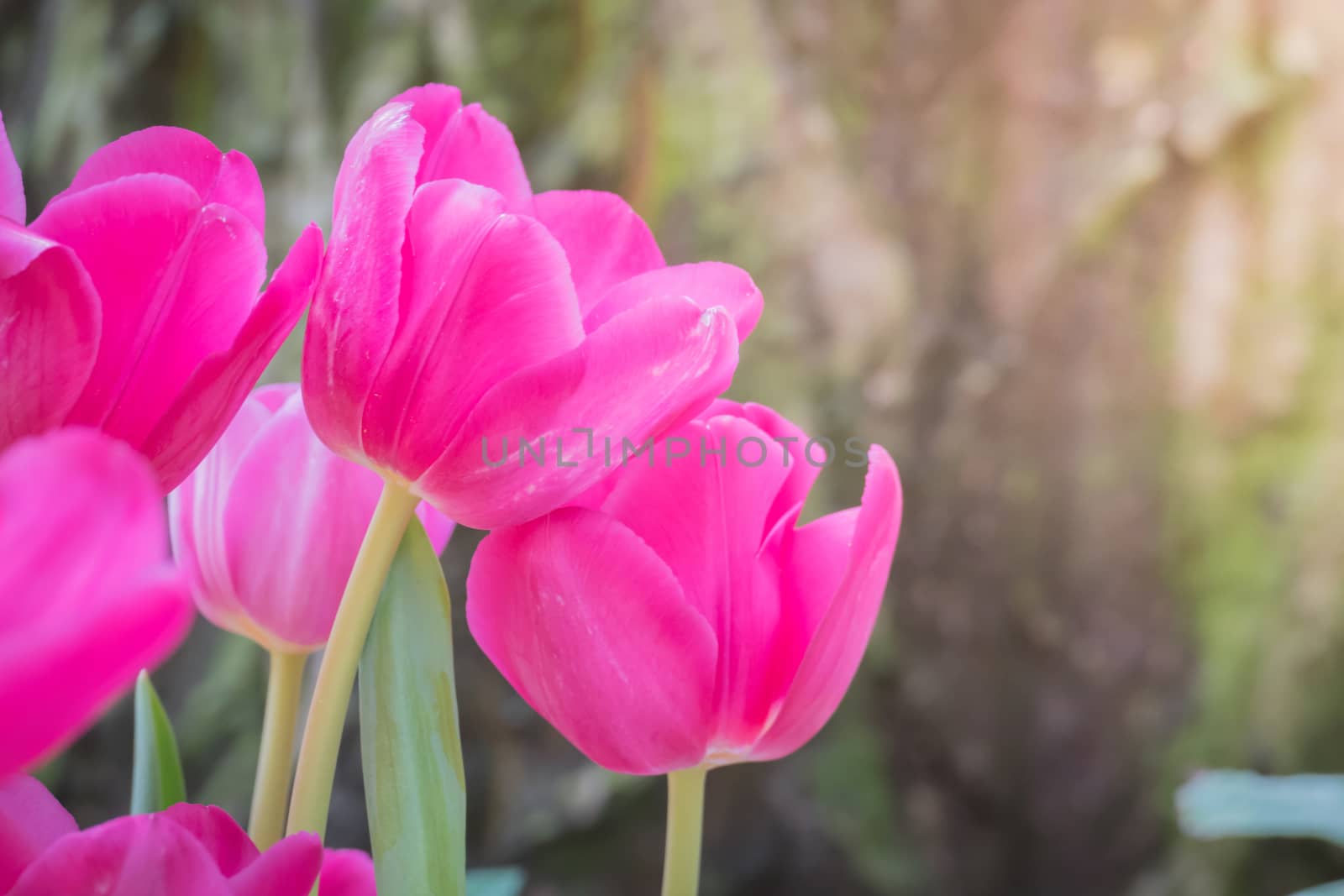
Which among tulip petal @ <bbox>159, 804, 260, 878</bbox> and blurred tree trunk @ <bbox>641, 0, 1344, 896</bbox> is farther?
blurred tree trunk @ <bbox>641, 0, 1344, 896</bbox>

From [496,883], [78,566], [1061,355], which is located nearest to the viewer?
[78,566]

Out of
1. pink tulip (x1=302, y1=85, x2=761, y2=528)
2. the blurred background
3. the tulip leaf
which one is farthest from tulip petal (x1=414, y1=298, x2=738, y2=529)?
the blurred background

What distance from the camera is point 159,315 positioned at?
0.35 feet

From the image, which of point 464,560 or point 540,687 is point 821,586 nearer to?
point 540,687

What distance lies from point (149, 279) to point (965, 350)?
102cm

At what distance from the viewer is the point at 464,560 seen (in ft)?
3.20

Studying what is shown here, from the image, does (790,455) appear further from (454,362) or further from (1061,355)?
(1061,355)

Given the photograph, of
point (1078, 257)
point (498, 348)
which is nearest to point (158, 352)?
point (498, 348)

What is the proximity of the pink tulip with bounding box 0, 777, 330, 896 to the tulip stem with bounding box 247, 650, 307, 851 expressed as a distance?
0.03 m

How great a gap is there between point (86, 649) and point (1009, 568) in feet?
3.55

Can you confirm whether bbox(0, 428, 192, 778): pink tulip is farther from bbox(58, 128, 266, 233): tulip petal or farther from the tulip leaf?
the tulip leaf

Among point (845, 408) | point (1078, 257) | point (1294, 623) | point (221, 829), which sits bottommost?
point (1294, 623)

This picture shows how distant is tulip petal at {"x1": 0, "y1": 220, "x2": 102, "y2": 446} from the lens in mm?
94

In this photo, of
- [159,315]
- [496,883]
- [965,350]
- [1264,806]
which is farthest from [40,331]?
[965,350]
